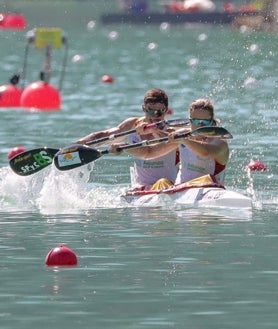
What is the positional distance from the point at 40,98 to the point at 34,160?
14472 millimetres

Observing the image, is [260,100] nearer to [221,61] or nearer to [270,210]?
[270,210]

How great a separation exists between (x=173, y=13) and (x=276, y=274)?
9216cm

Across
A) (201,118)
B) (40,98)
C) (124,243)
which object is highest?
(40,98)

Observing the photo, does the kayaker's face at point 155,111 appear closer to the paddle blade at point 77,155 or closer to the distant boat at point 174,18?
the paddle blade at point 77,155

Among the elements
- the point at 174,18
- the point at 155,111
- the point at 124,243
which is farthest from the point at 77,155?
the point at 174,18

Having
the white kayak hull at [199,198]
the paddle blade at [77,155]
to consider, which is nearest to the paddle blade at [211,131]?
→ the white kayak hull at [199,198]

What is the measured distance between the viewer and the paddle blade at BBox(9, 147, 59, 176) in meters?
20.6

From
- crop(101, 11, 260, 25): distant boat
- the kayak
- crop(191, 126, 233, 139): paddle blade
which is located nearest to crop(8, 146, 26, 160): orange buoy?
the kayak

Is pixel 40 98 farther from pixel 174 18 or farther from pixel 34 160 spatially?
pixel 174 18

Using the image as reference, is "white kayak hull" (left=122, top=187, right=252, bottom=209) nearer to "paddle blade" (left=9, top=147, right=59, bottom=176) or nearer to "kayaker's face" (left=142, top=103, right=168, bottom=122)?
"kayaker's face" (left=142, top=103, right=168, bottom=122)

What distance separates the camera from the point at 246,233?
16875 mm

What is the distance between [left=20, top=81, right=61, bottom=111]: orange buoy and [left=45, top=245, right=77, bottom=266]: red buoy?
20.4 meters

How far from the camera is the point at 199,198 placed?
18.9 m

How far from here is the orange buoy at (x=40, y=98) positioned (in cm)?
3506
